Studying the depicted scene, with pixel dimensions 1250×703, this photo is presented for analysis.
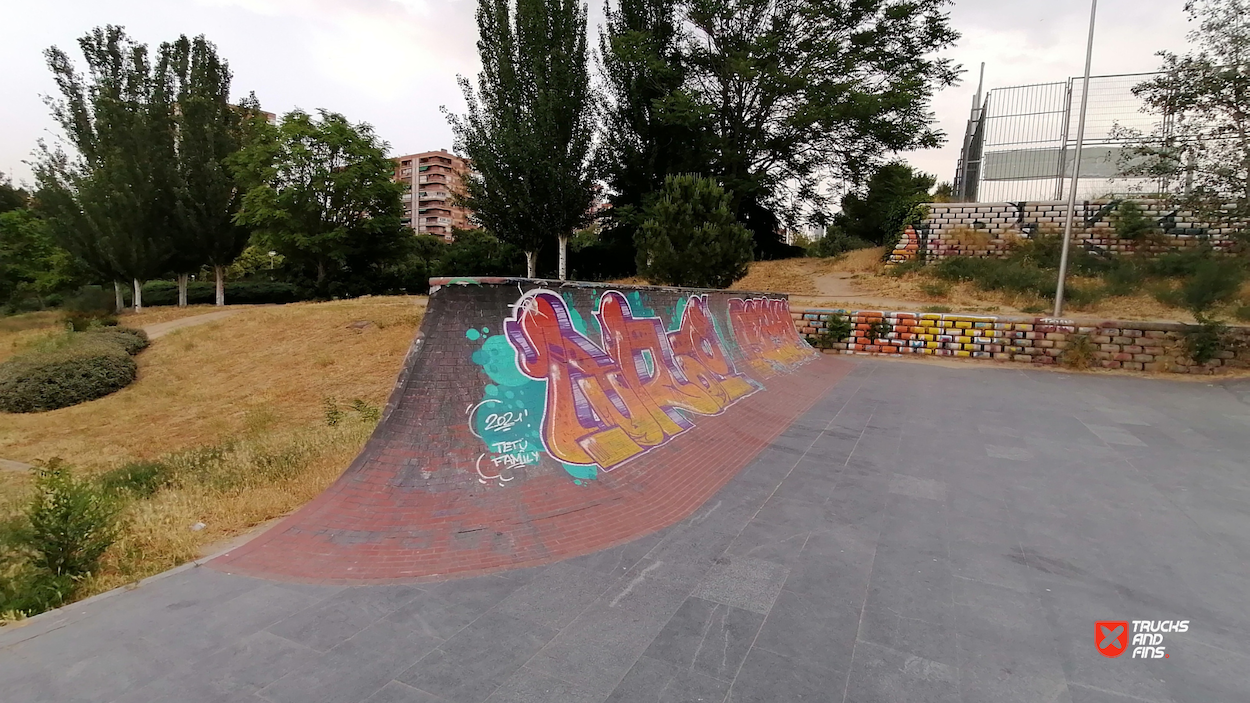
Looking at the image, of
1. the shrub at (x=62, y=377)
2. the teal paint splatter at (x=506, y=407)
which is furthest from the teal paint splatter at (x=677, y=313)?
the shrub at (x=62, y=377)

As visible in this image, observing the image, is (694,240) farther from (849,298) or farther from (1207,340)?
(1207,340)

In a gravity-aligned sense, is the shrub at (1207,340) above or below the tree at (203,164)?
below

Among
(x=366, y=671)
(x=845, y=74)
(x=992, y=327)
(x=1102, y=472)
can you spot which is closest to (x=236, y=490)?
(x=366, y=671)

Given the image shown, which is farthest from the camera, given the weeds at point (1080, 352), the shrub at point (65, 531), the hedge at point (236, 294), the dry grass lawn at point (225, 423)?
the hedge at point (236, 294)

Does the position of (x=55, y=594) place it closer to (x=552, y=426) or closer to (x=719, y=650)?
(x=552, y=426)

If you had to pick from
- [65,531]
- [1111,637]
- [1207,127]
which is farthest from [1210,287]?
[65,531]

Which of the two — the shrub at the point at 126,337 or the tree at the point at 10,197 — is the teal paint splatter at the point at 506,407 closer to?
the shrub at the point at 126,337

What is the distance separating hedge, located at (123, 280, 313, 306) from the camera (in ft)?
103

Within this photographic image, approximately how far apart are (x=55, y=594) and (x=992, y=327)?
62.4ft

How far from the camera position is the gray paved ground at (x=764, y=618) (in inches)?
113

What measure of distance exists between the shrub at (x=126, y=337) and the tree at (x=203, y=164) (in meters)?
8.28

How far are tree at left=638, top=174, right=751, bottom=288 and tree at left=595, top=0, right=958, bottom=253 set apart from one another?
8.81 meters

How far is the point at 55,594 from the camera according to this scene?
11.9 ft

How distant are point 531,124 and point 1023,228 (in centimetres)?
2245
